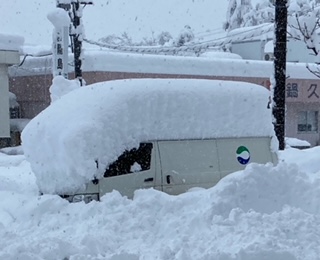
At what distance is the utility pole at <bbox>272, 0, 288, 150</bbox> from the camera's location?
42.3 ft

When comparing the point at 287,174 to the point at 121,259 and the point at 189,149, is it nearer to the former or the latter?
the point at 189,149

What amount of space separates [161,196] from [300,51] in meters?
32.1

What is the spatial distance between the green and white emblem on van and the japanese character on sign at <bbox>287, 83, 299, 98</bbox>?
22770 millimetres

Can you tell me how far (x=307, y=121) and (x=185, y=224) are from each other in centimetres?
2725

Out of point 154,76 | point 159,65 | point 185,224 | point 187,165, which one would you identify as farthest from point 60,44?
point 185,224

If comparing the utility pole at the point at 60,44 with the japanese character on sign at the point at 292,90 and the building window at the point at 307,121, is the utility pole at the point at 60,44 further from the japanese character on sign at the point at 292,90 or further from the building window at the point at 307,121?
the building window at the point at 307,121

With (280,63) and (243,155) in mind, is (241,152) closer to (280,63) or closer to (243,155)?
(243,155)

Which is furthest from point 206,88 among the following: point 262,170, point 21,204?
point 21,204

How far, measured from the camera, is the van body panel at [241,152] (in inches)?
348

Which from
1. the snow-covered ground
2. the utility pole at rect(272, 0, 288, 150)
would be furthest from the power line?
the snow-covered ground

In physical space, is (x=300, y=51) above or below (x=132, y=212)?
above

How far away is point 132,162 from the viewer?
8.15 metres

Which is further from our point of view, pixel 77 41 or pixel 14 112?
pixel 14 112

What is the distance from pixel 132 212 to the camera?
726cm
